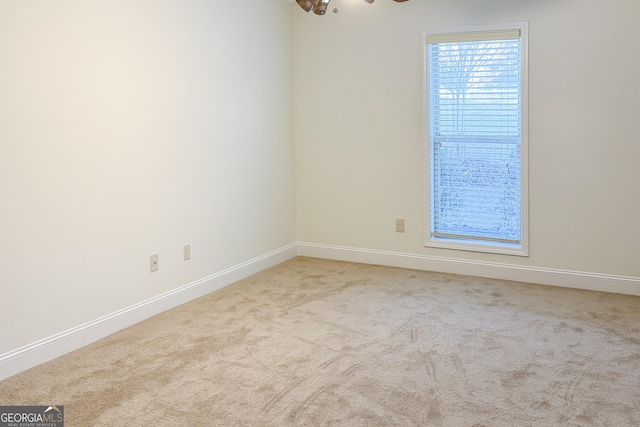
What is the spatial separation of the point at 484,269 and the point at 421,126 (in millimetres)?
1296

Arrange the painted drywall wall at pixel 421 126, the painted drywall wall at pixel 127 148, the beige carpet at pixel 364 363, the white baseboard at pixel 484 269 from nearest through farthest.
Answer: the beige carpet at pixel 364 363 → the painted drywall wall at pixel 127 148 → the painted drywall wall at pixel 421 126 → the white baseboard at pixel 484 269

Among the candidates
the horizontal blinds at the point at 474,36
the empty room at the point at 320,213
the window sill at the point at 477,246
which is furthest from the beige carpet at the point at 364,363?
the horizontal blinds at the point at 474,36

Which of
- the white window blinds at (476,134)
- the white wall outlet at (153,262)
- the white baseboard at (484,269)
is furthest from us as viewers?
the white window blinds at (476,134)

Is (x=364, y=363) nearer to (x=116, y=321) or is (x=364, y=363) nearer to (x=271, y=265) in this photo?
(x=116, y=321)

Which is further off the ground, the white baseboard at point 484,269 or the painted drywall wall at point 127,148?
the painted drywall wall at point 127,148

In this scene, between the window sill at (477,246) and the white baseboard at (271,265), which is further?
the window sill at (477,246)


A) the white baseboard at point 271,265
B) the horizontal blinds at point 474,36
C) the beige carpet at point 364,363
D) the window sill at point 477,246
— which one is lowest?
the beige carpet at point 364,363

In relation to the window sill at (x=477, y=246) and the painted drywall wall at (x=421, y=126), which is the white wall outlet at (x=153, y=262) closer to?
the painted drywall wall at (x=421, y=126)

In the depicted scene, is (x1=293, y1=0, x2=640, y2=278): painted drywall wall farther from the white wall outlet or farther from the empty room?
the white wall outlet

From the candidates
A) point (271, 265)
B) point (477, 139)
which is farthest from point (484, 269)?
point (271, 265)

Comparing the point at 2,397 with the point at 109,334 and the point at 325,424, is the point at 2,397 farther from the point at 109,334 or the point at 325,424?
the point at 325,424

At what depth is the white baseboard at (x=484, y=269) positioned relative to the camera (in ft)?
15.1

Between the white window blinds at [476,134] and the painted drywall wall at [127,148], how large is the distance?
1.45 m

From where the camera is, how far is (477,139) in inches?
199
